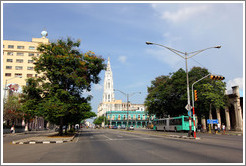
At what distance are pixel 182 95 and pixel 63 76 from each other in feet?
80.1

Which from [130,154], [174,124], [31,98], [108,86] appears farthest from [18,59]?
[108,86]

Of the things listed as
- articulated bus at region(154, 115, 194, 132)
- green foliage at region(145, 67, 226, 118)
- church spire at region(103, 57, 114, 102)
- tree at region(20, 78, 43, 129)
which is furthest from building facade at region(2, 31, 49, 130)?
church spire at region(103, 57, 114, 102)

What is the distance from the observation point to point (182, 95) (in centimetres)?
4084

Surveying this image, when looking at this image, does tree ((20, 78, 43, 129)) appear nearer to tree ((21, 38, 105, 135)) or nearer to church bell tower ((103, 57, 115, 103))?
tree ((21, 38, 105, 135))

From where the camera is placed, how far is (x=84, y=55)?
26625mm

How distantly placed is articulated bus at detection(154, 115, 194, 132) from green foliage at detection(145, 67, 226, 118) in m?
2.57

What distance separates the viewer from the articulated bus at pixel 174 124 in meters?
38.0

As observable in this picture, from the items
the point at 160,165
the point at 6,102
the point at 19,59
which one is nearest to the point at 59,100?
the point at 160,165

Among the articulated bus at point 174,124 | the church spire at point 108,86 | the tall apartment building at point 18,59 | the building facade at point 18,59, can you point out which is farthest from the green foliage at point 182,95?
the church spire at point 108,86

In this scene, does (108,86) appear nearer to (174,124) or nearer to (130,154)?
(174,124)

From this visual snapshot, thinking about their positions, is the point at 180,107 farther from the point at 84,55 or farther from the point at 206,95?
the point at 84,55

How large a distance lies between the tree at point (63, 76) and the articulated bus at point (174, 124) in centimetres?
1935

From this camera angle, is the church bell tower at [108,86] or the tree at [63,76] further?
the church bell tower at [108,86]

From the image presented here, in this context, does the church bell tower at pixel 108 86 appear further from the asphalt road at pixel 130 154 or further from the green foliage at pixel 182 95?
the asphalt road at pixel 130 154
